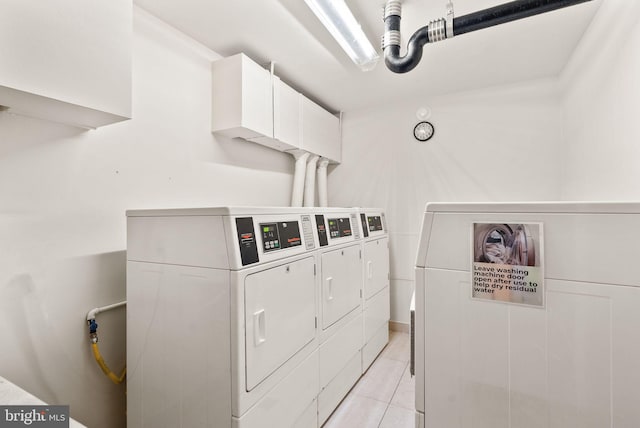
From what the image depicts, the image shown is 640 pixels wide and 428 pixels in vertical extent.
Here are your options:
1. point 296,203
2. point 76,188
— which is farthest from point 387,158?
point 76,188

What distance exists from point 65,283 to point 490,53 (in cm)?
332

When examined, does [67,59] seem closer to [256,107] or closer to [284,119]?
[256,107]

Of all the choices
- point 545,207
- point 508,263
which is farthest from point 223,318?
point 545,207

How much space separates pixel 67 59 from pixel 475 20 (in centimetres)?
196

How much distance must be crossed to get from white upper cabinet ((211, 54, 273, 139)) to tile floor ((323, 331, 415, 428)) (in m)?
2.20

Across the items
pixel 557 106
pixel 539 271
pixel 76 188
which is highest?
pixel 557 106

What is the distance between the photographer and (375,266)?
9.53ft

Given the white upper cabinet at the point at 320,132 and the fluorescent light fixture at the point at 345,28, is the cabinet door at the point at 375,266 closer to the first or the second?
the white upper cabinet at the point at 320,132

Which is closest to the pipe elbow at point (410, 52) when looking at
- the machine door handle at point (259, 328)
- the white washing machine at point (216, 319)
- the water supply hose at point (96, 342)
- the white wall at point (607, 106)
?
the white wall at point (607, 106)

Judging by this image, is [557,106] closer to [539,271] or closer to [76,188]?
[539,271]

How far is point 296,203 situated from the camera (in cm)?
321

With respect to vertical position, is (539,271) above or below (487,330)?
above

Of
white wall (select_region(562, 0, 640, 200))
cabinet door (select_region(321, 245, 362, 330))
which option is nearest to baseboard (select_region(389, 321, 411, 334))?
cabinet door (select_region(321, 245, 362, 330))

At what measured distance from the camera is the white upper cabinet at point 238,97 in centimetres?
227
